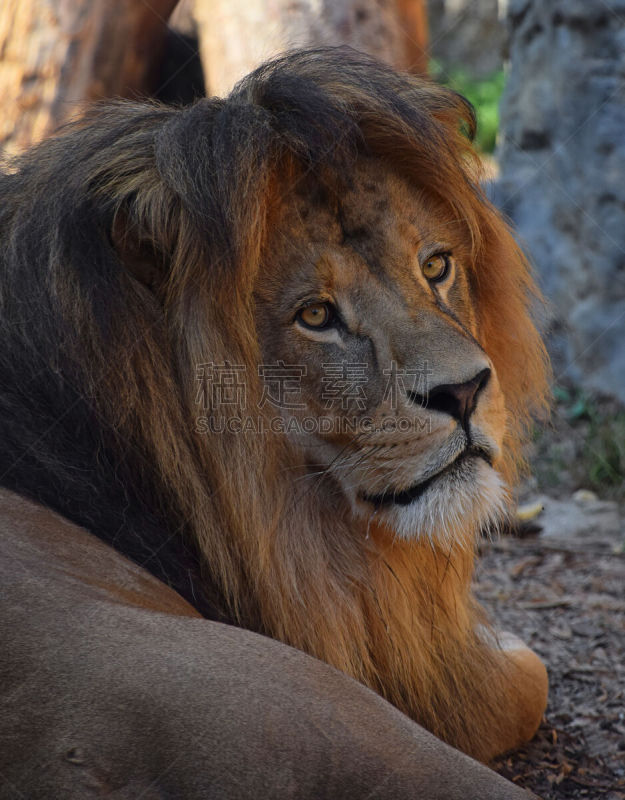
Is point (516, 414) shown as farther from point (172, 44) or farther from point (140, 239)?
point (172, 44)

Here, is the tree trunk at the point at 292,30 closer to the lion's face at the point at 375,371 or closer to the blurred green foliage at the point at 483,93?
the lion's face at the point at 375,371

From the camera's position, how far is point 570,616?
392cm

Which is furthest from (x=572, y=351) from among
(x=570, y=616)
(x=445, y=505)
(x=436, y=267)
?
(x=445, y=505)

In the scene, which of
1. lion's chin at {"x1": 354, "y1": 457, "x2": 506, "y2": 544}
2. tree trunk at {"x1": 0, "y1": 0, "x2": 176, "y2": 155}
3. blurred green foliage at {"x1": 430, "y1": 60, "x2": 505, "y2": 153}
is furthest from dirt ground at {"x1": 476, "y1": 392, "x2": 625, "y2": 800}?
blurred green foliage at {"x1": 430, "y1": 60, "x2": 505, "y2": 153}

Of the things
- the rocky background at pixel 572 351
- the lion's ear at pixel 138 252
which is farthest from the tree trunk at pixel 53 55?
the lion's ear at pixel 138 252

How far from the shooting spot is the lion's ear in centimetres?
242

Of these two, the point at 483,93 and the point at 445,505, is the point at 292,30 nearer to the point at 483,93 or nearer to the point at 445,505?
the point at 445,505

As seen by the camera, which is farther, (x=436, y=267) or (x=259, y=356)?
(x=436, y=267)

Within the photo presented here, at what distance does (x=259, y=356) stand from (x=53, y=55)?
3835 millimetres

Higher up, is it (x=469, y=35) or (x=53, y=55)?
(x=469, y=35)

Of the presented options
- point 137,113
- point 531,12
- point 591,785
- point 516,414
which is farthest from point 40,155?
point 531,12

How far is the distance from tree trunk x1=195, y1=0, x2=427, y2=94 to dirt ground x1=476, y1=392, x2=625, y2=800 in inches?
93.0

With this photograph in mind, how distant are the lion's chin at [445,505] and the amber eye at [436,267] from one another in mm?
523

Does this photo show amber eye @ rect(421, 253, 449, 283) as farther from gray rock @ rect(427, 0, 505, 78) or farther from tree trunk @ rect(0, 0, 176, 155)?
gray rock @ rect(427, 0, 505, 78)
